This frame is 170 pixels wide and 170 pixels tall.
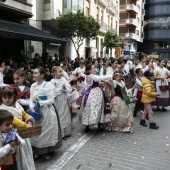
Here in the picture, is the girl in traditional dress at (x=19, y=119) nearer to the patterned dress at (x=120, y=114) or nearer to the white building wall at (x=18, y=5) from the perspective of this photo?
the patterned dress at (x=120, y=114)

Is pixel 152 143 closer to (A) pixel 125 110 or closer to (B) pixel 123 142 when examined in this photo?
(B) pixel 123 142

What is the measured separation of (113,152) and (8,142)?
2733 mm

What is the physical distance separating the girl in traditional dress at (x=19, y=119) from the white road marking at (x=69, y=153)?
105 centimetres

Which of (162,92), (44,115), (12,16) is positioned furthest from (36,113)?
(12,16)

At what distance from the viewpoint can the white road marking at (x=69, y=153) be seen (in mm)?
4051

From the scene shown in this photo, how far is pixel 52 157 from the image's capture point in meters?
4.43

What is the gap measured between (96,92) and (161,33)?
201 ft

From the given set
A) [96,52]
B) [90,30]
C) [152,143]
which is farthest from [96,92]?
[96,52]

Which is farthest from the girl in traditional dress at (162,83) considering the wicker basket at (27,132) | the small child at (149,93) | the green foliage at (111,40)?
the green foliage at (111,40)

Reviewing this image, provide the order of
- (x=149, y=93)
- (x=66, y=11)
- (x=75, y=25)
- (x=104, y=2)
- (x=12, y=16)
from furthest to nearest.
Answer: (x=104, y=2) < (x=66, y=11) < (x=75, y=25) < (x=12, y=16) < (x=149, y=93)

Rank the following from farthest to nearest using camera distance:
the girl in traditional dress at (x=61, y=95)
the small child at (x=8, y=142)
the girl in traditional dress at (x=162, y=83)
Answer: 1. the girl in traditional dress at (x=162, y=83)
2. the girl in traditional dress at (x=61, y=95)
3. the small child at (x=8, y=142)

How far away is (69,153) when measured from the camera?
461 cm

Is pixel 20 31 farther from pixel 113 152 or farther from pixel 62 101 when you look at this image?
pixel 113 152

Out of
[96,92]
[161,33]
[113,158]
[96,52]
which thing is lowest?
[113,158]
